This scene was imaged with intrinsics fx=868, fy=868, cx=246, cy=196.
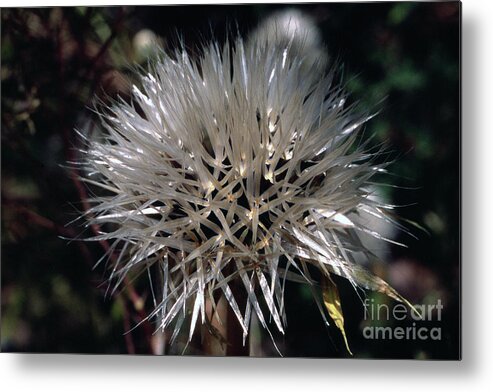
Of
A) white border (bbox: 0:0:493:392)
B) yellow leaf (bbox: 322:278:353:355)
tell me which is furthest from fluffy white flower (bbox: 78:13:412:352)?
white border (bbox: 0:0:493:392)

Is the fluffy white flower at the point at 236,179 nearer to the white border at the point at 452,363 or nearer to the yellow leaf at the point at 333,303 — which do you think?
the yellow leaf at the point at 333,303

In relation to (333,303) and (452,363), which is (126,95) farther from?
(452,363)

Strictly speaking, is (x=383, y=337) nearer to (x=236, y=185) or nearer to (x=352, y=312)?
(x=352, y=312)

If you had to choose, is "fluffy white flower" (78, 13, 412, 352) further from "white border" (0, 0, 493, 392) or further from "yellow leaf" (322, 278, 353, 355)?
"white border" (0, 0, 493, 392)

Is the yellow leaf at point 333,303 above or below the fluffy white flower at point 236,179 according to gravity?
below

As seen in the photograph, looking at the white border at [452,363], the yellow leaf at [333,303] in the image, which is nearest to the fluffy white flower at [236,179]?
the yellow leaf at [333,303]

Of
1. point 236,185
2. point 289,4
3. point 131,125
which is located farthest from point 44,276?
point 289,4
